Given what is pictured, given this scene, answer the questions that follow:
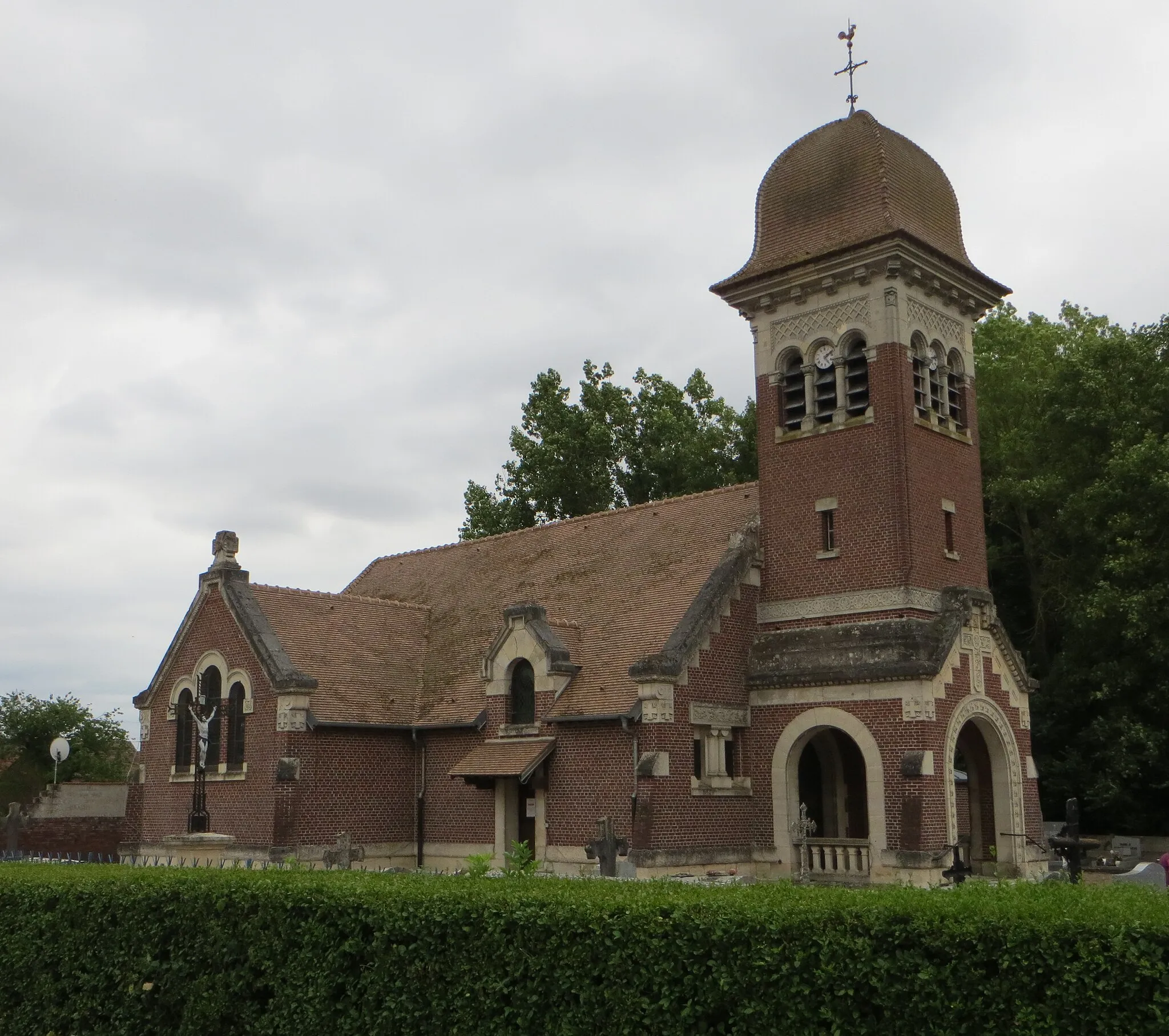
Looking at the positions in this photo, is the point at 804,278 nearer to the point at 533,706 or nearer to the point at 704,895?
the point at 533,706

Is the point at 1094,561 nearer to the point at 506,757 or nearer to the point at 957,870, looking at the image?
the point at 957,870

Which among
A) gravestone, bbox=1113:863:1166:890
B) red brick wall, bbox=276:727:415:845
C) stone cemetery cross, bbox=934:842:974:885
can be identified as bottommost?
gravestone, bbox=1113:863:1166:890

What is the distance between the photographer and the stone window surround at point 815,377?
26047 millimetres

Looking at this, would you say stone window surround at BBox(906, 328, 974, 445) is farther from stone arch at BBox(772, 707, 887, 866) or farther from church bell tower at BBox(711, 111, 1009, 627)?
stone arch at BBox(772, 707, 887, 866)

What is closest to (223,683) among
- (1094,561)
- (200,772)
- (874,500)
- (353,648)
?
(200,772)

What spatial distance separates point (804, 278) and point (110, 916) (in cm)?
1939

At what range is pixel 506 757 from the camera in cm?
2628

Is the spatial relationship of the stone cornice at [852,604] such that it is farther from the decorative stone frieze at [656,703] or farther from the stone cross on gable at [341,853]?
the stone cross on gable at [341,853]

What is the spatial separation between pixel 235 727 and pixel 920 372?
17059mm

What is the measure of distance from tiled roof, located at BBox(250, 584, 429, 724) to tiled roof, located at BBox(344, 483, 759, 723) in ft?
1.12

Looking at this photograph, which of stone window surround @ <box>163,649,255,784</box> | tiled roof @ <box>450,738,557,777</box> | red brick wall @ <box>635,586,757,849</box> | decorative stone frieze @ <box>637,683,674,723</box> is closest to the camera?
red brick wall @ <box>635,586,757,849</box>

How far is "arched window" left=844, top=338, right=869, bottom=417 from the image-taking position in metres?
26.2

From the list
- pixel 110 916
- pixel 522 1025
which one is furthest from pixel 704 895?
pixel 110 916

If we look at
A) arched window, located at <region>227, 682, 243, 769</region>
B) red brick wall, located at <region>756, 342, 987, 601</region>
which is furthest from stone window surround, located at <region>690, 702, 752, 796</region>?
arched window, located at <region>227, 682, 243, 769</region>
